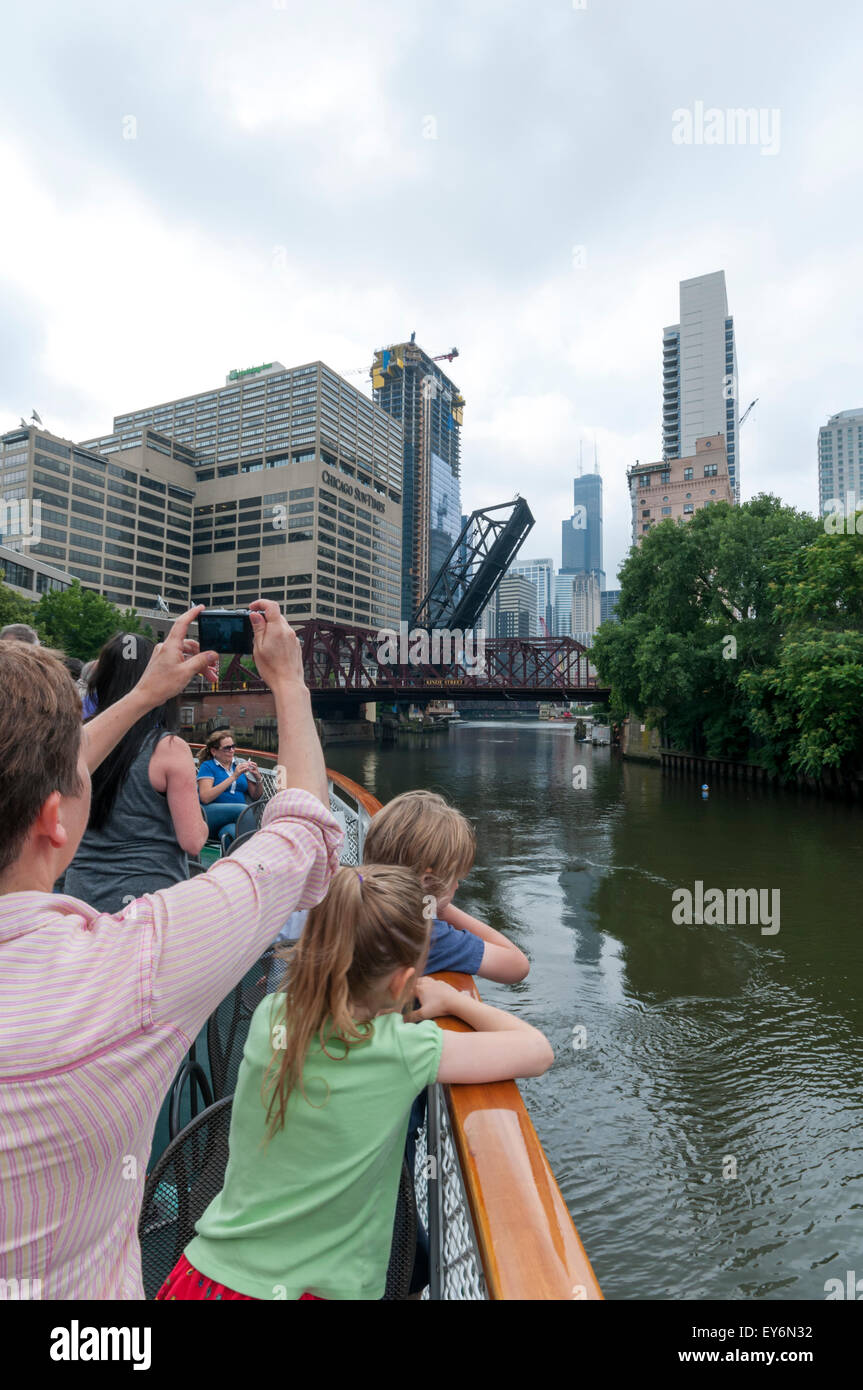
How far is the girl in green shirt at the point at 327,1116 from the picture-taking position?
1.22 metres

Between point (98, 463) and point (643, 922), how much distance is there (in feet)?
280

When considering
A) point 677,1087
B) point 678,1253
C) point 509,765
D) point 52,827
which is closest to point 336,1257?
point 52,827

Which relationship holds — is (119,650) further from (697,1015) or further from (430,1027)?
(697,1015)

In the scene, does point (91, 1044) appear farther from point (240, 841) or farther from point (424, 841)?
point (240, 841)

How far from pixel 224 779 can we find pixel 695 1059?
429cm

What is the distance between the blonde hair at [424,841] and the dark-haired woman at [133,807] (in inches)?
27.8

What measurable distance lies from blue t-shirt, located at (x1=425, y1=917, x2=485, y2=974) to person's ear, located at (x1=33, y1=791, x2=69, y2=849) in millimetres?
1345

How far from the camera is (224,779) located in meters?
5.89

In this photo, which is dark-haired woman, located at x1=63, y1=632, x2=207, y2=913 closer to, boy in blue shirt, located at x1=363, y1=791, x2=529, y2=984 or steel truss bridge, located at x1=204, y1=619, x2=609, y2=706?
boy in blue shirt, located at x1=363, y1=791, x2=529, y2=984

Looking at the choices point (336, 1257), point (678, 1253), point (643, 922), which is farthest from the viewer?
point (643, 922)

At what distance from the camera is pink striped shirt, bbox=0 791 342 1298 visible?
27.6 inches

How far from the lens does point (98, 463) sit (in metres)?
79.8

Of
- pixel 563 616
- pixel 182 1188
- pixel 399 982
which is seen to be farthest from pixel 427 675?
pixel 563 616

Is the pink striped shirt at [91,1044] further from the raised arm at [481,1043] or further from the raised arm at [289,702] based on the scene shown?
the raised arm at [481,1043]
